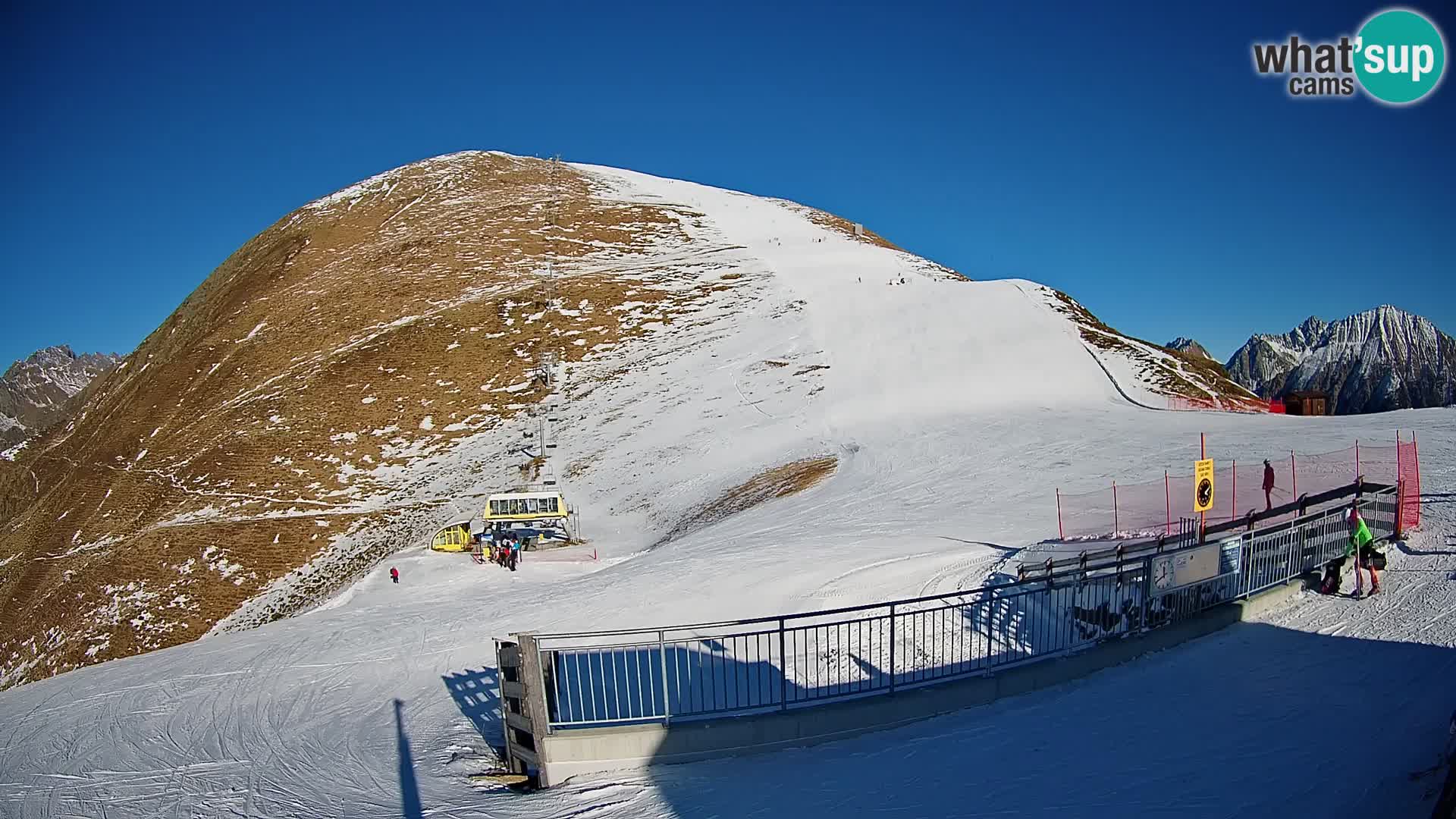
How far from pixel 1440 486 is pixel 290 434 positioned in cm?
4632

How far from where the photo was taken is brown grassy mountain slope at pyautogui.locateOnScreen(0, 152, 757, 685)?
32.2m

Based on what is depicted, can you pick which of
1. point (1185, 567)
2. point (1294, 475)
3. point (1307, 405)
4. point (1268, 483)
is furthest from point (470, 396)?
point (1307, 405)

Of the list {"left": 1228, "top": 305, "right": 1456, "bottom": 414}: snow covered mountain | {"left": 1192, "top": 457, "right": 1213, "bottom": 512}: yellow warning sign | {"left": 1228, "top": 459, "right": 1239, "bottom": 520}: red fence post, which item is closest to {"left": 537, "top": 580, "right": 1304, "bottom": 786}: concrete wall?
{"left": 1192, "top": 457, "right": 1213, "bottom": 512}: yellow warning sign

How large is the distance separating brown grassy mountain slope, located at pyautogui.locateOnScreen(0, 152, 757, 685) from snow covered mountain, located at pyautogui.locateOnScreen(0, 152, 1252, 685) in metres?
0.19

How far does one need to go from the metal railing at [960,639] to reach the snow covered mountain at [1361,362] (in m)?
120

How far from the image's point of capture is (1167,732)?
7.94 meters

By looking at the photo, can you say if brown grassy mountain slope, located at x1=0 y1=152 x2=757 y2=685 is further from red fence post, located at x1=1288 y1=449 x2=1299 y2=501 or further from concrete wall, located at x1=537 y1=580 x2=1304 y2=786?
red fence post, located at x1=1288 y1=449 x2=1299 y2=501

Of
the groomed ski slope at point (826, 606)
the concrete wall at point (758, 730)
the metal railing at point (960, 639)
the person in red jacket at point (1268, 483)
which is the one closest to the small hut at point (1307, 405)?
the groomed ski slope at point (826, 606)

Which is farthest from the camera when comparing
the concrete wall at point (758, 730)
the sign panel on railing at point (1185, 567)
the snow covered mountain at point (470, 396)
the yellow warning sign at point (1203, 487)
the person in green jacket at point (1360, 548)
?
the snow covered mountain at point (470, 396)

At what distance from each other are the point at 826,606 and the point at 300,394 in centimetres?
4129

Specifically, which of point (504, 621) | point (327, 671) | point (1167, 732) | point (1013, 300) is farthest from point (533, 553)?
point (1013, 300)

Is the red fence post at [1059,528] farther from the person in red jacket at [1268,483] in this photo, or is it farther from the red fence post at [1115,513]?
the person in red jacket at [1268,483]

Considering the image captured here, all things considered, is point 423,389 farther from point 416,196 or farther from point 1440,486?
point 1440,486

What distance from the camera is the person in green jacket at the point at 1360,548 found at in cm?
1077
